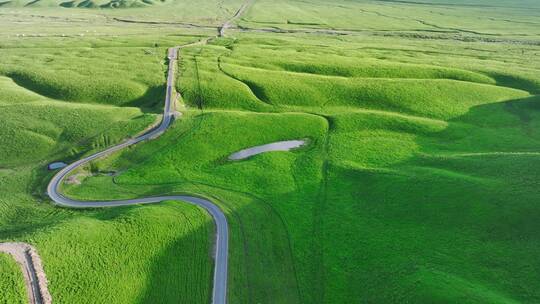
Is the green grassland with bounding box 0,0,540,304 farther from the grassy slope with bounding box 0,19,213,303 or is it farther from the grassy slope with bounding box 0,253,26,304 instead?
the grassy slope with bounding box 0,253,26,304

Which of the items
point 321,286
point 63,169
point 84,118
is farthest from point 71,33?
point 321,286

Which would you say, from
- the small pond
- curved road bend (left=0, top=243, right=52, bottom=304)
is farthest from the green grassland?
the small pond

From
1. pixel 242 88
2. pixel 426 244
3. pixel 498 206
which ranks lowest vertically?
pixel 426 244

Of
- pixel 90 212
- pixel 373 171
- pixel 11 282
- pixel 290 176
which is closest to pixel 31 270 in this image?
pixel 11 282

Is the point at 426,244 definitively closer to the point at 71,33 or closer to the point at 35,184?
the point at 35,184

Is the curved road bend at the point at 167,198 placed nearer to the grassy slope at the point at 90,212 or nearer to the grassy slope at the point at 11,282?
the grassy slope at the point at 90,212

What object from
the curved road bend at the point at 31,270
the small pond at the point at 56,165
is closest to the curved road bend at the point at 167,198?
the small pond at the point at 56,165
